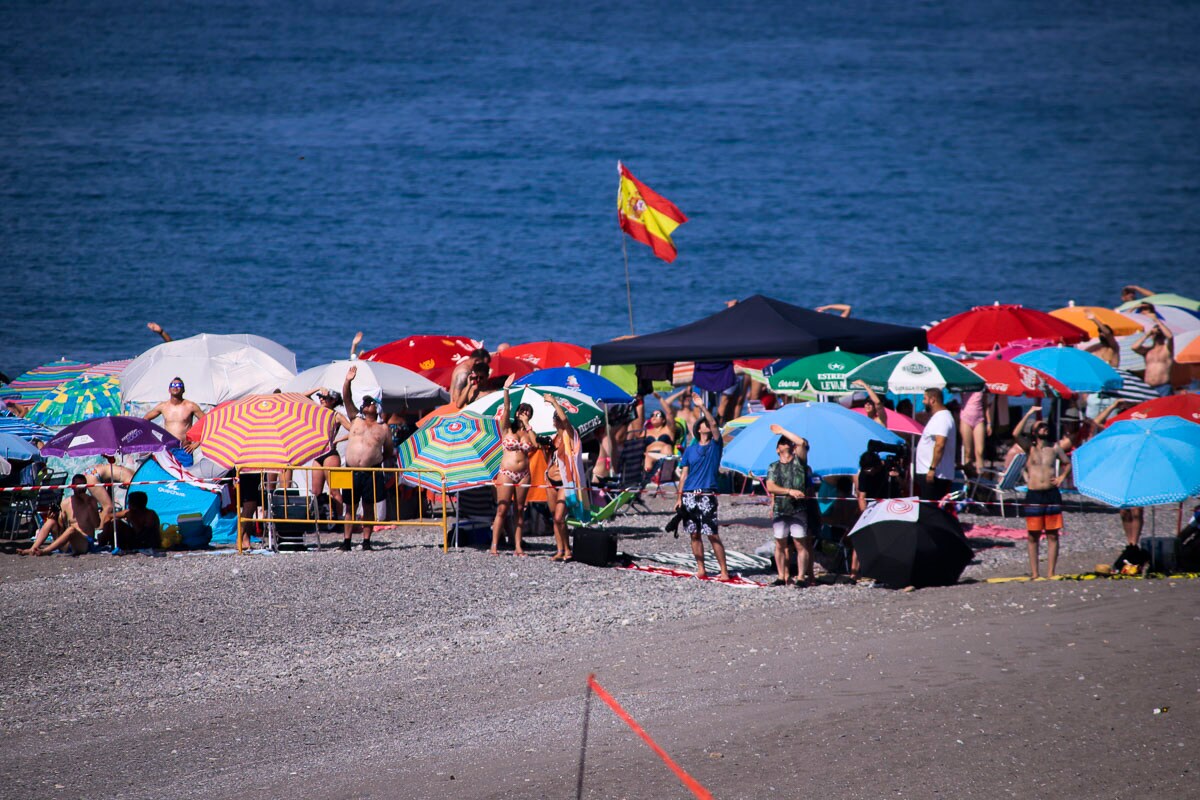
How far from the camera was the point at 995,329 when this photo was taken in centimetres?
1680

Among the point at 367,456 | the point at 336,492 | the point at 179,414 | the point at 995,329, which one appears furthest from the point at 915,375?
the point at 179,414

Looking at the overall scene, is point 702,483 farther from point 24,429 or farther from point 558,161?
point 558,161

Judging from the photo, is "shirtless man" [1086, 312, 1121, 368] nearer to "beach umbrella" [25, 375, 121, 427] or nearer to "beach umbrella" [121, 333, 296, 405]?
"beach umbrella" [121, 333, 296, 405]

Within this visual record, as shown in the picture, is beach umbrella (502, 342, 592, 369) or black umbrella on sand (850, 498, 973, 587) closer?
black umbrella on sand (850, 498, 973, 587)

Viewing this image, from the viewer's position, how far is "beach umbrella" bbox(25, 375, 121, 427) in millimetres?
14727

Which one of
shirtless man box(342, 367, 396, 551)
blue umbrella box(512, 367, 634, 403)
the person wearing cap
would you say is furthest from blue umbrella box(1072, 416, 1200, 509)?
the person wearing cap

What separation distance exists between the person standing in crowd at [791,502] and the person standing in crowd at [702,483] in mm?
485

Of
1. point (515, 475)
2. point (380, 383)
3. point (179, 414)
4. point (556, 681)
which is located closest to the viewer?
point (556, 681)

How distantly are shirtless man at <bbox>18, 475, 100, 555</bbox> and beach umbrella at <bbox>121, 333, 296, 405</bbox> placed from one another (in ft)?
8.29

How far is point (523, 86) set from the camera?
93250 mm

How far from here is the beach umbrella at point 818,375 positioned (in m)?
13.5

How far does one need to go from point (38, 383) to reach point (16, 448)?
164 inches

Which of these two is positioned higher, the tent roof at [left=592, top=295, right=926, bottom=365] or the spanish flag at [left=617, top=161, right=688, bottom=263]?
the spanish flag at [left=617, top=161, right=688, bottom=263]

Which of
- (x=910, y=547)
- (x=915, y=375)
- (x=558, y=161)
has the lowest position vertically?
(x=910, y=547)
